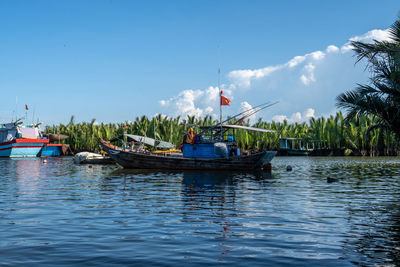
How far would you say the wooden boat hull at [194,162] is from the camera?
36.6 m

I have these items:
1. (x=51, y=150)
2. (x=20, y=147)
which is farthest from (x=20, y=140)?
(x=51, y=150)

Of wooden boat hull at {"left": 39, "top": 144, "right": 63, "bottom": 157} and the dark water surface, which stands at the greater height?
wooden boat hull at {"left": 39, "top": 144, "right": 63, "bottom": 157}

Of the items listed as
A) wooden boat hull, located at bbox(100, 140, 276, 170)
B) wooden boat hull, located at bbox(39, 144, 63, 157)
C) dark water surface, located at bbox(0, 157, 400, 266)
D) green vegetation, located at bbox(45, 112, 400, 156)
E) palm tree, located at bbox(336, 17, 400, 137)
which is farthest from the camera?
wooden boat hull, located at bbox(39, 144, 63, 157)

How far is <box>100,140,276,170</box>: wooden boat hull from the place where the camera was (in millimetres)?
36594

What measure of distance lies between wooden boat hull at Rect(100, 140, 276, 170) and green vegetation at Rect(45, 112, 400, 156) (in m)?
23.6

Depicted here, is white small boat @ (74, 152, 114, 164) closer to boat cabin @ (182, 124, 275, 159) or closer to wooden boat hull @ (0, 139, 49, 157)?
boat cabin @ (182, 124, 275, 159)

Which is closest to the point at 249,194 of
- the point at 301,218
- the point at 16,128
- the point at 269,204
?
the point at 269,204

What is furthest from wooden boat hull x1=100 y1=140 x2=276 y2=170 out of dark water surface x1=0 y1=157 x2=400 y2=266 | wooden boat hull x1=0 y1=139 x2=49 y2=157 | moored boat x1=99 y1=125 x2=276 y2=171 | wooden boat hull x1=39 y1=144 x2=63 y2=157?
wooden boat hull x1=39 y1=144 x2=63 y2=157

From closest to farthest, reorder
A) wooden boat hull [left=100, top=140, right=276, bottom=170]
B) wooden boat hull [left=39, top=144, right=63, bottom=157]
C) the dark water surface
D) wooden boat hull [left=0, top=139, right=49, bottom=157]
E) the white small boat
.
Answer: the dark water surface, wooden boat hull [left=100, top=140, right=276, bottom=170], the white small boat, wooden boat hull [left=0, top=139, right=49, bottom=157], wooden boat hull [left=39, top=144, right=63, bottom=157]

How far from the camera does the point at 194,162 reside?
121ft

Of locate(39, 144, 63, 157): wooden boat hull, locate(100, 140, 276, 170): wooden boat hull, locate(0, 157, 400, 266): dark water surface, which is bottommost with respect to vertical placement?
locate(0, 157, 400, 266): dark water surface

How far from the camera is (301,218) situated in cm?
1283

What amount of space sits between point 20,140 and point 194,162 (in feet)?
183

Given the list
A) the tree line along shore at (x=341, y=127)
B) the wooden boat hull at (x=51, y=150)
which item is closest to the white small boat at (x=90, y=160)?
the tree line along shore at (x=341, y=127)
